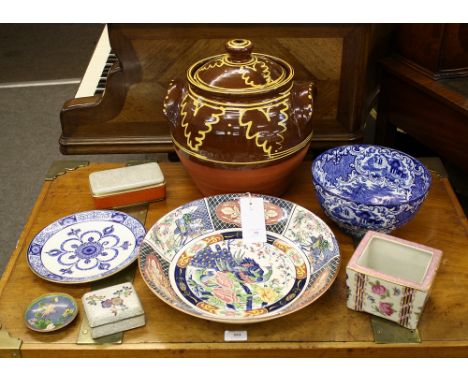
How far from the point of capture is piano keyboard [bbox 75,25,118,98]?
5.18 feet

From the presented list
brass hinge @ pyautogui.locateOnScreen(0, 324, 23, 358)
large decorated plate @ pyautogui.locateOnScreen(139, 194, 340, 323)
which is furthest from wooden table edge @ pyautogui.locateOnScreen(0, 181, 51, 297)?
large decorated plate @ pyautogui.locateOnScreen(139, 194, 340, 323)

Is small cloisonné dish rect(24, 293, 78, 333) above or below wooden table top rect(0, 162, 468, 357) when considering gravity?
above

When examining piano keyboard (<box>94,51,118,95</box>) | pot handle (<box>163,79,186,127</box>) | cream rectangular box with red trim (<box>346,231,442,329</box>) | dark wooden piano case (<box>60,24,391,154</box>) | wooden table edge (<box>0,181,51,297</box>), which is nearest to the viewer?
cream rectangular box with red trim (<box>346,231,442,329</box>)

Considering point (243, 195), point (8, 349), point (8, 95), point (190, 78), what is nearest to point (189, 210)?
point (243, 195)

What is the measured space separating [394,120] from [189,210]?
73 centimetres

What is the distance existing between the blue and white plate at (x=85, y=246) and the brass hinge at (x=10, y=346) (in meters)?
0.13

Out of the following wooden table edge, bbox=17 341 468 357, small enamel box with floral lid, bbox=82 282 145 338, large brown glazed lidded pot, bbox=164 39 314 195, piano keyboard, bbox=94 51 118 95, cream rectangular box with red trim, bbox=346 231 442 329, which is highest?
large brown glazed lidded pot, bbox=164 39 314 195

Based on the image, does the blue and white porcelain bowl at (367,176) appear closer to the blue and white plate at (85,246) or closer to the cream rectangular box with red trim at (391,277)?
the cream rectangular box with red trim at (391,277)

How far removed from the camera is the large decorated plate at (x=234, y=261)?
917 millimetres

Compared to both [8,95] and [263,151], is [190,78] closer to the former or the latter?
[263,151]

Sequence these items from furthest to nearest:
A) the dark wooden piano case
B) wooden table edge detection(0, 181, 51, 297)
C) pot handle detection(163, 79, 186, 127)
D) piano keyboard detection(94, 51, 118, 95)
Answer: piano keyboard detection(94, 51, 118, 95) < the dark wooden piano case < pot handle detection(163, 79, 186, 127) < wooden table edge detection(0, 181, 51, 297)

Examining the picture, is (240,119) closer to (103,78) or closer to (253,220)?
(253,220)

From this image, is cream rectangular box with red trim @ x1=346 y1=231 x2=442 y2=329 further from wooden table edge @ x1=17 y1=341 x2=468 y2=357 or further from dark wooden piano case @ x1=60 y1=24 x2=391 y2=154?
dark wooden piano case @ x1=60 y1=24 x2=391 y2=154

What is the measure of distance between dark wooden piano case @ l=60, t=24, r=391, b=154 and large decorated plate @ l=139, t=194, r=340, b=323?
1.14ft
